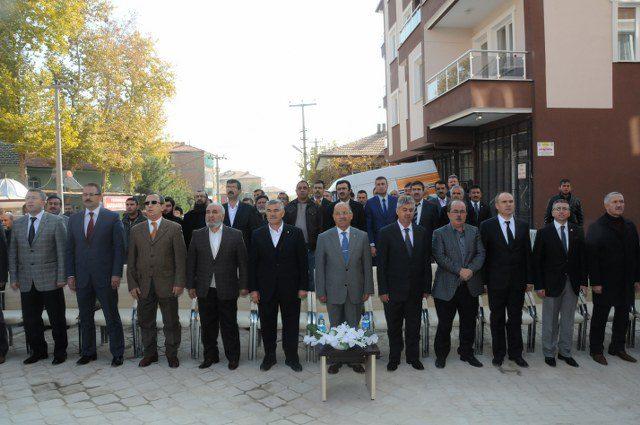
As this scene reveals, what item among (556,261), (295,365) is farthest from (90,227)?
(556,261)

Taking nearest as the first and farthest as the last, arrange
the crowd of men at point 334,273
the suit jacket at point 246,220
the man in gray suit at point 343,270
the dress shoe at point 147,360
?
1. the man in gray suit at point 343,270
2. the crowd of men at point 334,273
3. the dress shoe at point 147,360
4. the suit jacket at point 246,220

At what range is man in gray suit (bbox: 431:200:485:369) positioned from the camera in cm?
550

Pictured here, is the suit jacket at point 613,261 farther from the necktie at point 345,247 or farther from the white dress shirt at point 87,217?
the white dress shirt at point 87,217

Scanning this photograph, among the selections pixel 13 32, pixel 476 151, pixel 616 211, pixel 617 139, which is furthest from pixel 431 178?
pixel 13 32

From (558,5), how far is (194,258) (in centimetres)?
1042

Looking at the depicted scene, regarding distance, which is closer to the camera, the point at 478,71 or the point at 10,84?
the point at 478,71

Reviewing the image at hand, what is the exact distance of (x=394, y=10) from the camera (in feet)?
74.8

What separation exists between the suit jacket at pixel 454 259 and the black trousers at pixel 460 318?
0.08m

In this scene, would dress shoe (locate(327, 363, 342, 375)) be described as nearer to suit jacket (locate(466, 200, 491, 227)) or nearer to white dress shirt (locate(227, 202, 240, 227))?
white dress shirt (locate(227, 202, 240, 227))

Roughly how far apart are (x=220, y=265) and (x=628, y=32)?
1146 centimetres

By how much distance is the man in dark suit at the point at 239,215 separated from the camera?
23.3ft

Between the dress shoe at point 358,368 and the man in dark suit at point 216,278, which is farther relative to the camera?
the man in dark suit at point 216,278

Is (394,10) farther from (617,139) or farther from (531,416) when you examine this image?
(531,416)

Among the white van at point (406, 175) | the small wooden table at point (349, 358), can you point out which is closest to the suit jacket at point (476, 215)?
the small wooden table at point (349, 358)
